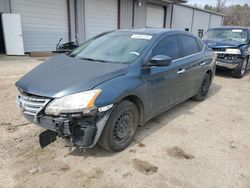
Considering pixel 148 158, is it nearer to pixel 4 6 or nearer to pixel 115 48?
pixel 115 48

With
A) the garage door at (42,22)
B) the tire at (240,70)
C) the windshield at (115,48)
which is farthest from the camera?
the garage door at (42,22)

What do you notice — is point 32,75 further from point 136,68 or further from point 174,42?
point 174,42

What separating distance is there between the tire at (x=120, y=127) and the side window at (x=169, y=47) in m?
1.01

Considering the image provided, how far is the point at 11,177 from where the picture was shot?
2473 millimetres

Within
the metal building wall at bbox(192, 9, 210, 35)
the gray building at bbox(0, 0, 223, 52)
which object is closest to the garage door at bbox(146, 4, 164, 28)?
the gray building at bbox(0, 0, 223, 52)

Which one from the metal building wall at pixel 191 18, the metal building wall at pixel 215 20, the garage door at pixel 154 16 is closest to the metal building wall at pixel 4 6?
the garage door at pixel 154 16

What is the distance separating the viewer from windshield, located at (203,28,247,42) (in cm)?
833

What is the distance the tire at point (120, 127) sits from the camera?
2.74m

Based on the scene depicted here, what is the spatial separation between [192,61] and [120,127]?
225 centimetres

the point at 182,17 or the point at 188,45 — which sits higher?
the point at 182,17

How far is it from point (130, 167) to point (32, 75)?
175cm

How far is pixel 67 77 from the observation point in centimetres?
272

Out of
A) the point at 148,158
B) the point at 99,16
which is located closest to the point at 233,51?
the point at 148,158

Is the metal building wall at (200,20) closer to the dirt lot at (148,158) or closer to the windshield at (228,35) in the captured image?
the windshield at (228,35)
